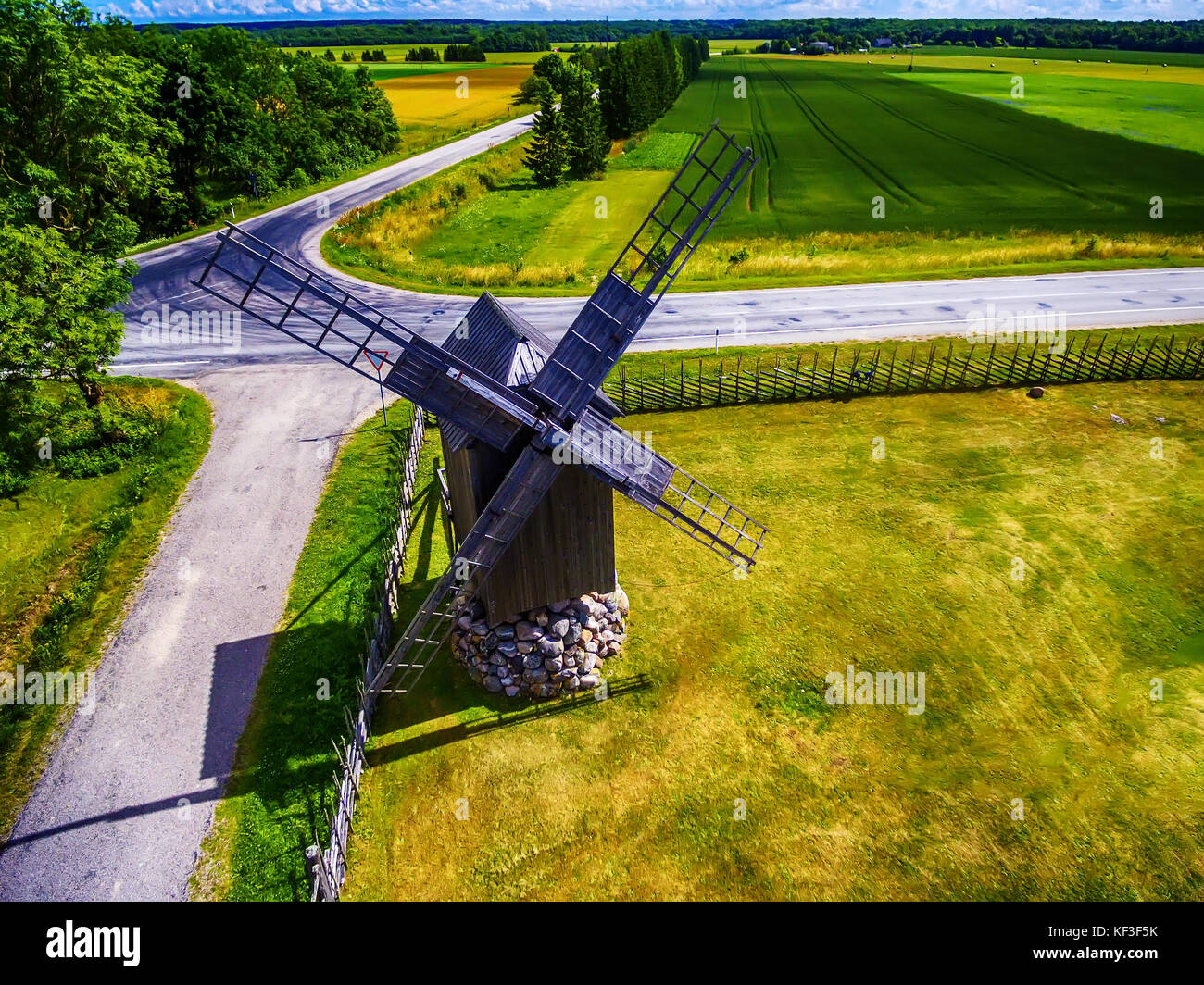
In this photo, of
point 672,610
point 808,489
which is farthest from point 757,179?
point 672,610

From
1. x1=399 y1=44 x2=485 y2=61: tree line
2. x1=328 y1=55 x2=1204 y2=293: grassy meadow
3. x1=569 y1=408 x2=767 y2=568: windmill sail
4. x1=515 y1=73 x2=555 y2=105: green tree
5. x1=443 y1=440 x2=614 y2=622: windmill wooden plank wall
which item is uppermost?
x1=399 y1=44 x2=485 y2=61: tree line

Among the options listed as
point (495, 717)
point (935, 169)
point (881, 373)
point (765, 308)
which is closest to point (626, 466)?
point (495, 717)

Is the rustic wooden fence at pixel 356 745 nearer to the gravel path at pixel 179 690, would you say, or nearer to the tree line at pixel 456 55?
the gravel path at pixel 179 690

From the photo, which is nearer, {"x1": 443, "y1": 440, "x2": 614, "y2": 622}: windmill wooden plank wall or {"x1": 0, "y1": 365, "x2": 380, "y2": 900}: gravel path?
{"x1": 0, "y1": 365, "x2": 380, "y2": 900}: gravel path

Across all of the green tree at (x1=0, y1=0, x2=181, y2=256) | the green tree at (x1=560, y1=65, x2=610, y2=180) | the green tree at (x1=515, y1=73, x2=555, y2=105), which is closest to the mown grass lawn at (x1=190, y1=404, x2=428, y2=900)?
the green tree at (x1=0, y1=0, x2=181, y2=256)

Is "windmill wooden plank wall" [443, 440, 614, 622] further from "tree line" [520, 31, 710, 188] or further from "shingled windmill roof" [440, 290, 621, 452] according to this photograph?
"tree line" [520, 31, 710, 188]

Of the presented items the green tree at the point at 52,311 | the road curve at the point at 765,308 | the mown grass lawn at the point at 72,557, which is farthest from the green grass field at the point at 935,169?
the mown grass lawn at the point at 72,557
